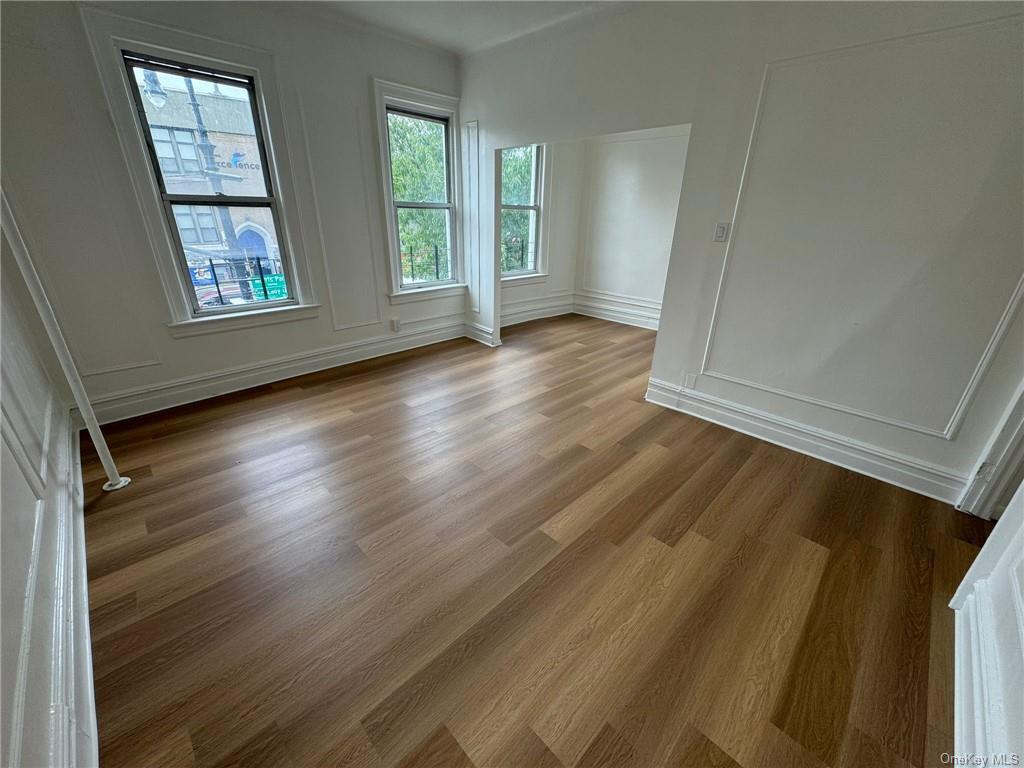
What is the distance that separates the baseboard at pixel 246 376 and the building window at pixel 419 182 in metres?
0.55

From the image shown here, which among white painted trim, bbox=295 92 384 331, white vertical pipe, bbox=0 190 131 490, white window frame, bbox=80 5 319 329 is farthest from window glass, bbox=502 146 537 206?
white vertical pipe, bbox=0 190 131 490

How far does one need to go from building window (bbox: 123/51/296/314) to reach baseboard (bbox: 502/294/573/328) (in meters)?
2.65

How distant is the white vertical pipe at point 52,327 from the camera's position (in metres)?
1.48

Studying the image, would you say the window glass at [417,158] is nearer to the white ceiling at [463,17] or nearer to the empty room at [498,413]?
the empty room at [498,413]

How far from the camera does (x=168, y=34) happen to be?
2307 millimetres

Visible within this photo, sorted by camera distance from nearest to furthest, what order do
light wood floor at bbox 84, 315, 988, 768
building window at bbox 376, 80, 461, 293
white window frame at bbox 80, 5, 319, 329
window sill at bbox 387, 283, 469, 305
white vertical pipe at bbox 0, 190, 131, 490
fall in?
light wood floor at bbox 84, 315, 988, 768
white vertical pipe at bbox 0, 190, 131, 490
white window frame at bbox 80, 5, 319, 329
building window at bbox 376, 80, 461, 293
window sill at bbox 387, 283, 469, 305

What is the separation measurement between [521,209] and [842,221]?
11.4ft

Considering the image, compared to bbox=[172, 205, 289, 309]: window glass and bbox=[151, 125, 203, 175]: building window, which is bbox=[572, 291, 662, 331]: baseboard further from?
bbox=[151, 125, 203, 175]: building window

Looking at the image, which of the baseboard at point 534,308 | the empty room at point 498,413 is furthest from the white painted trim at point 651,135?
the empty room at point 498,413

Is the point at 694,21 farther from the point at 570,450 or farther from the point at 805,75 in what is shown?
the point at 570,450

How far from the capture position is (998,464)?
1.83 m

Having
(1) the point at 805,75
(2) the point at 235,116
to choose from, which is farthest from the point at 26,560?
(1) the point at 805,75

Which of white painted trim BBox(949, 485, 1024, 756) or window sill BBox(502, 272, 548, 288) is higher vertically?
window sill BBox(502, 272, 548, 288)

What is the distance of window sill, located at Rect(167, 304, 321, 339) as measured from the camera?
276 centimetres
